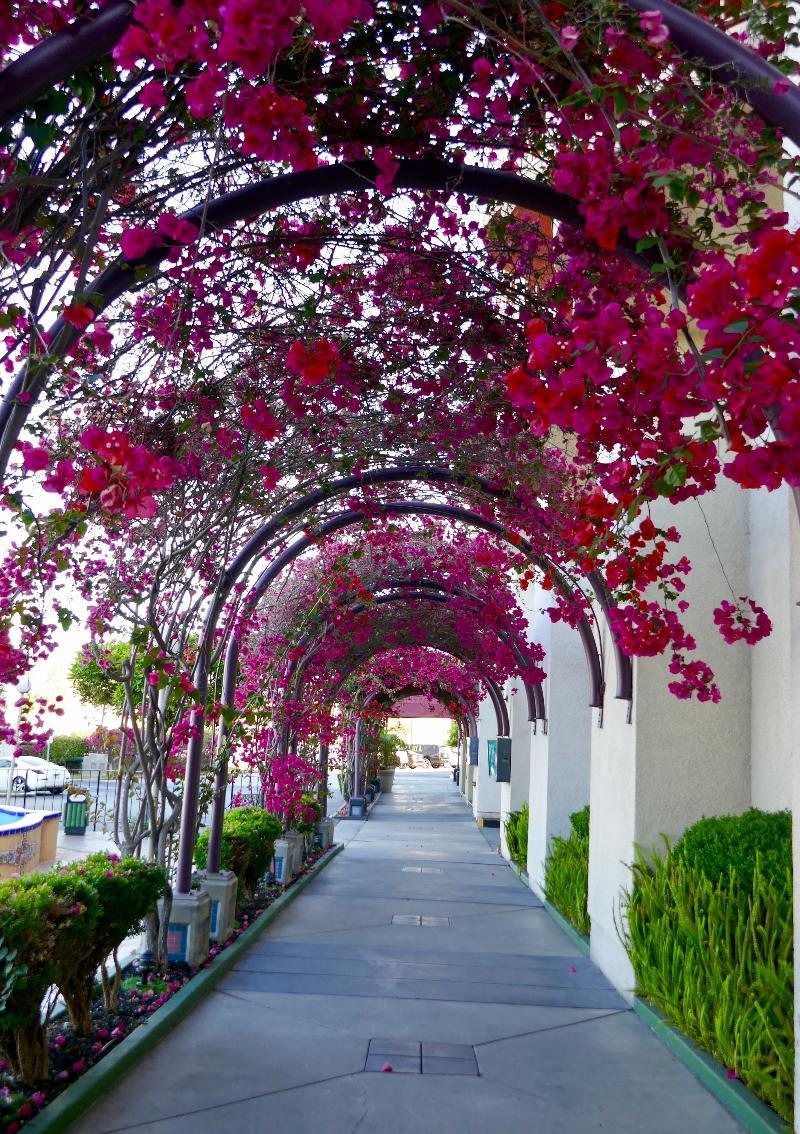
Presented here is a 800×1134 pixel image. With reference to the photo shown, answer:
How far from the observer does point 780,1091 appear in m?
3.63

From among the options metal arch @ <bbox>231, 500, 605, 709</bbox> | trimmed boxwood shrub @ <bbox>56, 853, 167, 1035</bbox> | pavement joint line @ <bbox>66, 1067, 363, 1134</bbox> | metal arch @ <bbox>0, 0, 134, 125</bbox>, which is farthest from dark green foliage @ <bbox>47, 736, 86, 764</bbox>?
metal arch @ <bbox>0, 0, 134, 125</bbox>

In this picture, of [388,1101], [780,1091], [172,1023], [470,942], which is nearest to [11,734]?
[172,1023]

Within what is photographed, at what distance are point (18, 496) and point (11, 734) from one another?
2070mm

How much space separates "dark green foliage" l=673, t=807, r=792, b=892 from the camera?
15.1ft

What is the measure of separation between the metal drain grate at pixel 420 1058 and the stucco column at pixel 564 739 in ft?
14.9

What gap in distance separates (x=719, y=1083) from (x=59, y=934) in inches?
122

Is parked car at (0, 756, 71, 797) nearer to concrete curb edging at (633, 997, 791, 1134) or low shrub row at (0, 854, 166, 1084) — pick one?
low shrub row at (0, 854, 166, 1084)

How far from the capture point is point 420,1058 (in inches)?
181

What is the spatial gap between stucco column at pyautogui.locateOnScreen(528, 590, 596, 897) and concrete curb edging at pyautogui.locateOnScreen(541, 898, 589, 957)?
0.69 m

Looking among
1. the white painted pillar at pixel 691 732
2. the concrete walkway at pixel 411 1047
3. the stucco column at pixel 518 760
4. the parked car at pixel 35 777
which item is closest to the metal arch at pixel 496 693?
the stucco column at pixel 518 760

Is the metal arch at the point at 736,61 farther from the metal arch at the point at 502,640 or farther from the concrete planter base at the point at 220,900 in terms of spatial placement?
the metal arch at the point at 502,640

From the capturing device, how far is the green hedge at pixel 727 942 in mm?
3781

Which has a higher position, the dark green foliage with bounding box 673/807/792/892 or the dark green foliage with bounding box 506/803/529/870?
the dark green foliage with bounding box 673/807/792/892

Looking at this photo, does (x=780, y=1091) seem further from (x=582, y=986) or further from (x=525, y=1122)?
(x=582, y=986)
